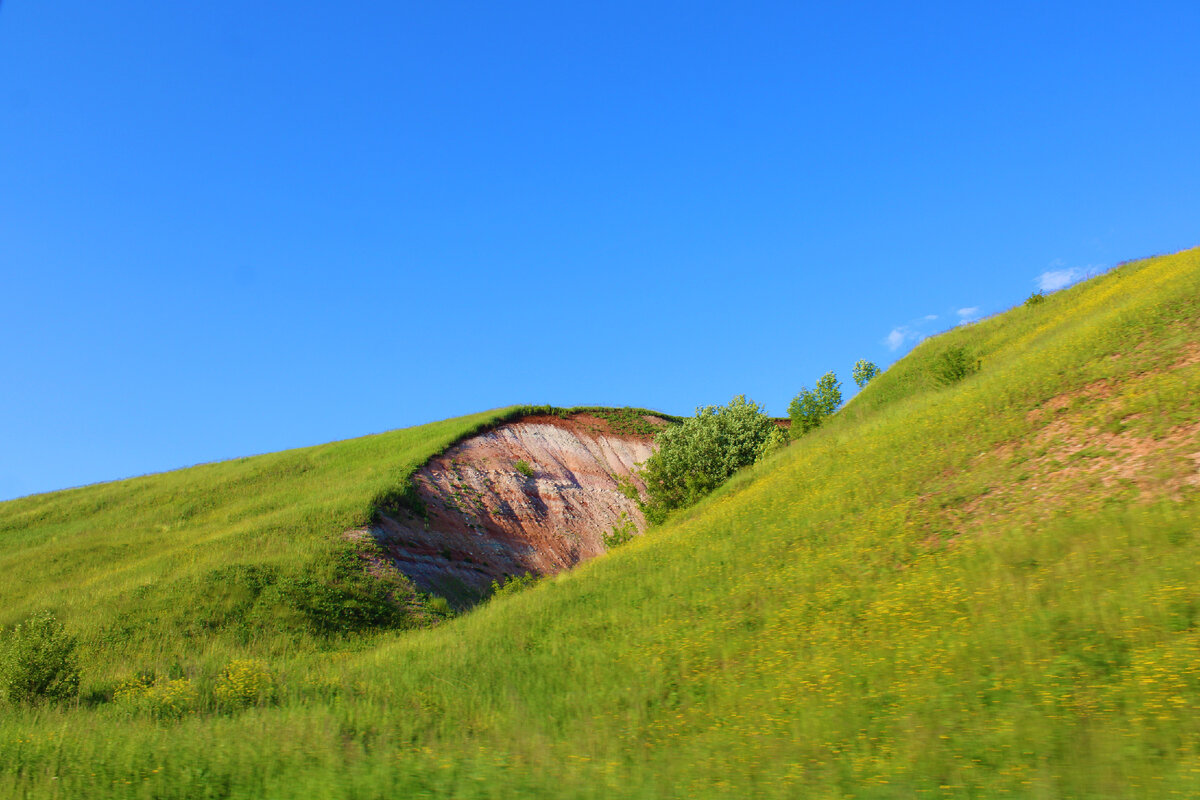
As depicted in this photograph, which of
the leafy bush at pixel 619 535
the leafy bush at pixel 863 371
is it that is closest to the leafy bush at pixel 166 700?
the leafy bush at pixel 619 535

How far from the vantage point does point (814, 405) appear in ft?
199

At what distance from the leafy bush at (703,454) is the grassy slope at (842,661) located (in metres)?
20.5

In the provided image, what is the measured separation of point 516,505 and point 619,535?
6838 mm

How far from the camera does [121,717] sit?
50.8 ft

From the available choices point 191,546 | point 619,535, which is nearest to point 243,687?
point 191,546

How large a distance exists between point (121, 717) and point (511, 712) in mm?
8961

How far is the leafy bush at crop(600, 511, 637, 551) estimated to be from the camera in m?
43.7

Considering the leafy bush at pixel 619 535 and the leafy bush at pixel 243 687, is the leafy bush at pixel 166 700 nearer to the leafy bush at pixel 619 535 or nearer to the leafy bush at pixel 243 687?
the leafy bush at pixel 243 687

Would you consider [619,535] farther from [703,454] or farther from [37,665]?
[37,665]

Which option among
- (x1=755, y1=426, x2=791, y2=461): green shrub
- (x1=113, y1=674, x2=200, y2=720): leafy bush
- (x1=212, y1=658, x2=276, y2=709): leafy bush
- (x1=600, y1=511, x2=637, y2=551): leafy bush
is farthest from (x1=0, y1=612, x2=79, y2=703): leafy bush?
(x1=755, y1=426, x2=791, y2=461): green shrub

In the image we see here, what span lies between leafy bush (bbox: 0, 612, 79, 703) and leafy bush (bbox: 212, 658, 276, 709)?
402 cm

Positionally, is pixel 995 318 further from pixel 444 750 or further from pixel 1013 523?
pixel 444 750

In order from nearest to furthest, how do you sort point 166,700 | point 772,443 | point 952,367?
point 166,700
point 952,367
point 772,443

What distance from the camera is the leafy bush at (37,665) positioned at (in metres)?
17.4
